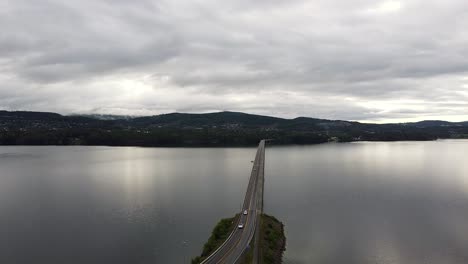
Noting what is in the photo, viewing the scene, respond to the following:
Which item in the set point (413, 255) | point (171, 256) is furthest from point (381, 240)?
point (171, 256)

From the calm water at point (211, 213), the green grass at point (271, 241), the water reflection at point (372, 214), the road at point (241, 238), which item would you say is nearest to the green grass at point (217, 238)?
the road at point (241, 238)

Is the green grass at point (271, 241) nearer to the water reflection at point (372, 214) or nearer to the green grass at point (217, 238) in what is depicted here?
the water reflection at point (372, 214)

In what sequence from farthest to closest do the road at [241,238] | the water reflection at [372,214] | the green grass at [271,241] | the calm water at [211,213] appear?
the water reflection at [372,214], the calm water at [211,213], the green grass at [271,241], the road at [241,238]

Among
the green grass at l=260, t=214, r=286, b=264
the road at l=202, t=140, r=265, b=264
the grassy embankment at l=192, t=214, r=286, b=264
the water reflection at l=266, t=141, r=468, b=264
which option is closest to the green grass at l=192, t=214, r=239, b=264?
the grassy embankment at l=192, t=214, r=286, b=264

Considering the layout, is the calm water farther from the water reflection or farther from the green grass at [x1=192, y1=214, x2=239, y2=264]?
the green grass at [x1=192, y1=214, x2=239, y2=264]

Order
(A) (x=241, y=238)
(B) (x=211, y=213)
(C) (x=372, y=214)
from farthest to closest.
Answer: (C) (x=372, y=214)
(B) (x=211, y=213)
(A) (x=241, y=238)

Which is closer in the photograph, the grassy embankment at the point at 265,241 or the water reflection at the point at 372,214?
the grassy embankment at the point at 265,241

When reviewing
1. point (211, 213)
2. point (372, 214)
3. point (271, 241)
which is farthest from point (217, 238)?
point (372, 214)

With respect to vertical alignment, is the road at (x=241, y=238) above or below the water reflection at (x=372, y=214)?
above

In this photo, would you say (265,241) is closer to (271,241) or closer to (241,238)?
(271,241)
